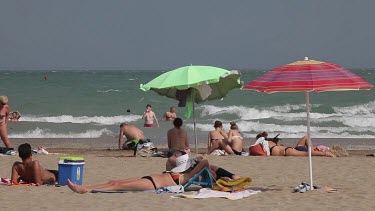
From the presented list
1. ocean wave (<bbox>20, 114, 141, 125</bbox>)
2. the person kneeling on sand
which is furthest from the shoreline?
ocean wave (<bbox>20, 114, 141, 125</bbox>)

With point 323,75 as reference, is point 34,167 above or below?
below

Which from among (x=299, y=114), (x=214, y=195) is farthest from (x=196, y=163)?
(x=299, y=114)

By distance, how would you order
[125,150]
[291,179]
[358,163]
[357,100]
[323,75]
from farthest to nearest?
[357,100] < [125,150] < [358,163] < [291,179] < [323,75]

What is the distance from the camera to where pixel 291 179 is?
1152cm

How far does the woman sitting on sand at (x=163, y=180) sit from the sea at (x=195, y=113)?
11.4 metres

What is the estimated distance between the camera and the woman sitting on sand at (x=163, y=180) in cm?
973

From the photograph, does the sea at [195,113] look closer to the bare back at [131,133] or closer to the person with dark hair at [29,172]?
the bare back at [131,133]

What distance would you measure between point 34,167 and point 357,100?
104 feet

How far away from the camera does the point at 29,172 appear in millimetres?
10406

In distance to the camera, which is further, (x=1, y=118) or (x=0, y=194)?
(x=1, y=118)

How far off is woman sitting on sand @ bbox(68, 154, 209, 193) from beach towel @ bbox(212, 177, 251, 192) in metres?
0.30

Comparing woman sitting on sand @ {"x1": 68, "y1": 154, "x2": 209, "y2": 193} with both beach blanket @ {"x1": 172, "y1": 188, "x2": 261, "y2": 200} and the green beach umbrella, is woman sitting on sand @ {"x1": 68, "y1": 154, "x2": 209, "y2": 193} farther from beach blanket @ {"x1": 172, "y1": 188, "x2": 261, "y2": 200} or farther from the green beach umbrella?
the green beach umbrella

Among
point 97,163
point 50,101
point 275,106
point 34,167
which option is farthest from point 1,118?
point 50,101

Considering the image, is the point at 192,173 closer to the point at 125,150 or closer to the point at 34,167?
the point at 34,167
